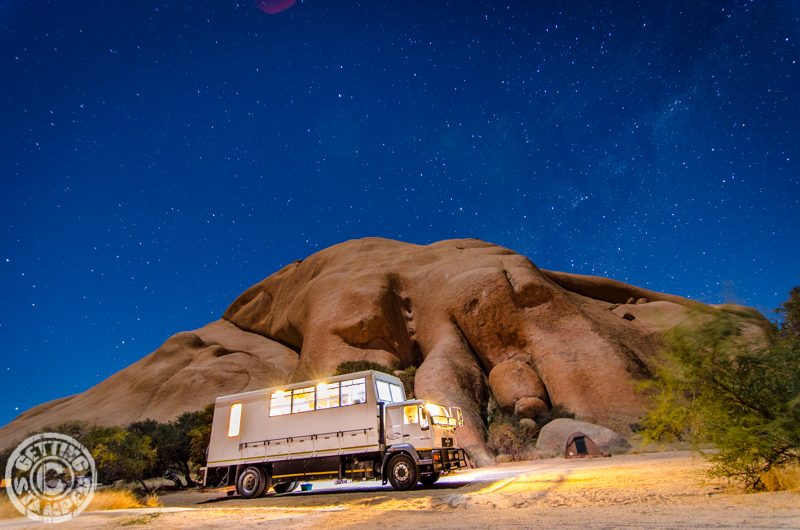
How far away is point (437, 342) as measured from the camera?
42469 millimetres

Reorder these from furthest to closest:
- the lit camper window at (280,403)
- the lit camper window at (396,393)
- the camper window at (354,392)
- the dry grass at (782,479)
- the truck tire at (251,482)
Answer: the lit camper window at (396,393) < the lit camper window at (280,403) < the truck tire at (251,482) < the camper window at (354,392) < the dry grass at (782,479)

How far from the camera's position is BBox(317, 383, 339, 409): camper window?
54.4 ft

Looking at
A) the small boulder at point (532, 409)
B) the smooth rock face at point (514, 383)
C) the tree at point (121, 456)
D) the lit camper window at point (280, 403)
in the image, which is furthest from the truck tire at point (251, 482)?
the smooth rock face at point (514, 383)

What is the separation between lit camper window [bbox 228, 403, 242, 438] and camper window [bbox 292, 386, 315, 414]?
7.28ft

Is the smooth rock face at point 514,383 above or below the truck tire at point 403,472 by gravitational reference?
above

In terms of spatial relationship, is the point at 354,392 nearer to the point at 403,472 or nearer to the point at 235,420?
the point at 403,472

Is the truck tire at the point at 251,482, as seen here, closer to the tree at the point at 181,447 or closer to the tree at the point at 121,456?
the tree at the point at 121,456

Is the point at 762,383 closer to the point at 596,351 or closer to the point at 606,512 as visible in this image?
the point at 606,512

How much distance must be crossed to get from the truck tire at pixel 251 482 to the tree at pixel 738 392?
12870 millimetres

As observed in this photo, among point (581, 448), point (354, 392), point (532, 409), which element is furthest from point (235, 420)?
point (532, 409)

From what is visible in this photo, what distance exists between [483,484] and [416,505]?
444cm

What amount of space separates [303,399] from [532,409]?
21907mm

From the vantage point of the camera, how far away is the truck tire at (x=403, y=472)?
14727 millimetres

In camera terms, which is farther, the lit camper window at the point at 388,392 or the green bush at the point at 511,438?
the green bush at the point at 511,438
